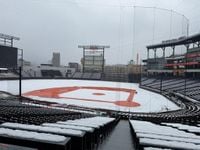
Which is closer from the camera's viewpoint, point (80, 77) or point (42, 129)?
point (42, 129)

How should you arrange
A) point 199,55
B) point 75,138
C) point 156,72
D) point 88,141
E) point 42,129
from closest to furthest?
1. point 75,138
2. point 42,129
3. point 88,141
4. point 199,55
5. point 156,72

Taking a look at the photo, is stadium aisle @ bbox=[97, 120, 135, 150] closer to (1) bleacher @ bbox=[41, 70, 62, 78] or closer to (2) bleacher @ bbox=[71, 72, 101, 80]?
(2) bleacher @ bbox=[71, 72, 101, 80]

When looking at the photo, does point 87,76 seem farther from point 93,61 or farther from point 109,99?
point 109,99

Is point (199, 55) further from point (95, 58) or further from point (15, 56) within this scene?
point (95, 58)

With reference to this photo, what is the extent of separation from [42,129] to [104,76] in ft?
214

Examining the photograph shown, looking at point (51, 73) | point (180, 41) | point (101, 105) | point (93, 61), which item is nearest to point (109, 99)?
point (101, 105)

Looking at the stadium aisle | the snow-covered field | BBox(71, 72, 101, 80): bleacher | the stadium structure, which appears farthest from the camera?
BBox(71, 72, 101, 80): bleacher

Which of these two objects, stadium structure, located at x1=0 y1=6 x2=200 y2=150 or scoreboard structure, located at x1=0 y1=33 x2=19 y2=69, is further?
scoreboard structure, located at x1=0 y1=33 x2=19 y2=69

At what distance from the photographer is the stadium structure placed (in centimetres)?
302

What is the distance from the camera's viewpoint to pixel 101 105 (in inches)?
1035

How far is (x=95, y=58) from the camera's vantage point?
83.1m

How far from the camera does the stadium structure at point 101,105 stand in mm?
3016

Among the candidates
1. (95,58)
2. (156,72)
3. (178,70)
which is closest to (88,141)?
(178,70)

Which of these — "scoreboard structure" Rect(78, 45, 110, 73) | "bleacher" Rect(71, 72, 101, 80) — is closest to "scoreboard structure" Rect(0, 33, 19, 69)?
"bleacher" Rect(71, 72, 101, 80)
